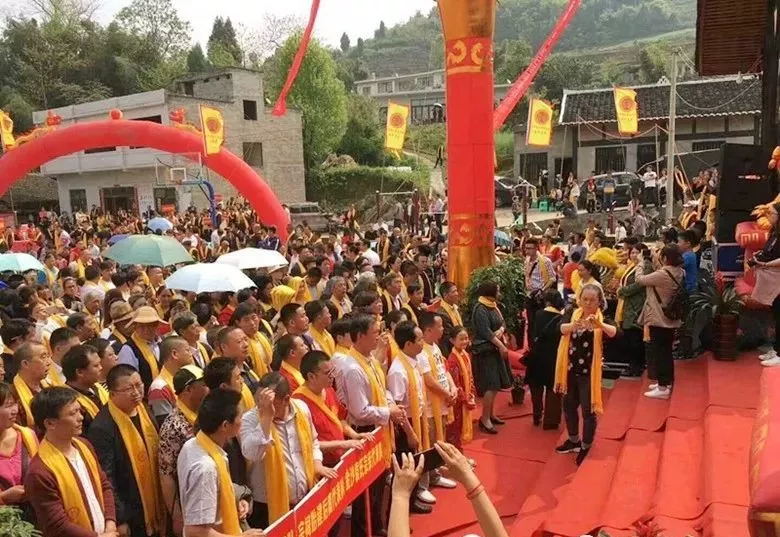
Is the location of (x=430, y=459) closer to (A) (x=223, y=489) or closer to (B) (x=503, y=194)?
(A) (x=223, y=489)

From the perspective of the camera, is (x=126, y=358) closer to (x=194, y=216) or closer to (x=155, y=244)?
(x=155, y=244)

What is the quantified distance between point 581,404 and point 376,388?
2.00m

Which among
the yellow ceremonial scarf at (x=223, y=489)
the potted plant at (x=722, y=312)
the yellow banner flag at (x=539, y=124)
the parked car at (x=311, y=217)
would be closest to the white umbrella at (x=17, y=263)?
the yellow ceremonial scarf at (x=223, y=489)

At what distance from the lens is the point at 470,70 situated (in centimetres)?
883

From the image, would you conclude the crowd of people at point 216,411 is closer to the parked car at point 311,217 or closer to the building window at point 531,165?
the parked car at point 311,217

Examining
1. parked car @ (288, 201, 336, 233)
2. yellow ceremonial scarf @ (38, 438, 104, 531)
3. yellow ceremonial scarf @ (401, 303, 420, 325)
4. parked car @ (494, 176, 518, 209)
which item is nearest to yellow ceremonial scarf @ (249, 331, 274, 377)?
yellow ceremonial scarf @ (401, 303, 420, 325)

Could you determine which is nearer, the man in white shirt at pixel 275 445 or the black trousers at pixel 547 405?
the man in white shirt at pixel 275 445

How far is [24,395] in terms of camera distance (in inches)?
151

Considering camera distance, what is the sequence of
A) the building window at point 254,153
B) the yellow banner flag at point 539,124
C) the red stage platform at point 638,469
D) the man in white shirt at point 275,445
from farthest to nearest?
1. the building window at point 254,153
2. the yellow banner flag at point 539,124
3. the red stage platform at point 638,469
4. the man in white shirt at point 275,445

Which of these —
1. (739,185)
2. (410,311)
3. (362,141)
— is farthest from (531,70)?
(362,141)

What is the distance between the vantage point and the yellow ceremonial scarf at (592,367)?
17.6ft

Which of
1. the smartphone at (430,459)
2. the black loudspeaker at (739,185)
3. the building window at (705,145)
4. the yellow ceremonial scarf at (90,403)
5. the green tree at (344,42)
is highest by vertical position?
the green tree at (344,42)

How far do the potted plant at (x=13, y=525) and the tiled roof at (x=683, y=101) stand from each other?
23.8 meters

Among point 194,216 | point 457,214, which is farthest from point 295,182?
point 457,214
